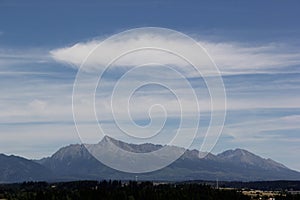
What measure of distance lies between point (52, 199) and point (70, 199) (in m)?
6.19

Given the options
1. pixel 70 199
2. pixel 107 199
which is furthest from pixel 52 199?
pixel 107 199

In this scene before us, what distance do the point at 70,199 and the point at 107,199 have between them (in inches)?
489

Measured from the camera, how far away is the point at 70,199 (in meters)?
199

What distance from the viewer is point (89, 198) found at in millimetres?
198875

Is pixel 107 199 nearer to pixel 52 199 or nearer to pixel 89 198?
pixel 89 198

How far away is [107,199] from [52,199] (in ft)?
61.0

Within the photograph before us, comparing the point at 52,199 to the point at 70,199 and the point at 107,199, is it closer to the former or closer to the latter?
the point at 70,199

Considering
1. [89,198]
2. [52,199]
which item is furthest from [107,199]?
[52,199]

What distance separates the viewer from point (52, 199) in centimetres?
19975

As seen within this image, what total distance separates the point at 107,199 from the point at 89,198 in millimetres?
6048

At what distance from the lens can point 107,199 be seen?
199 m
